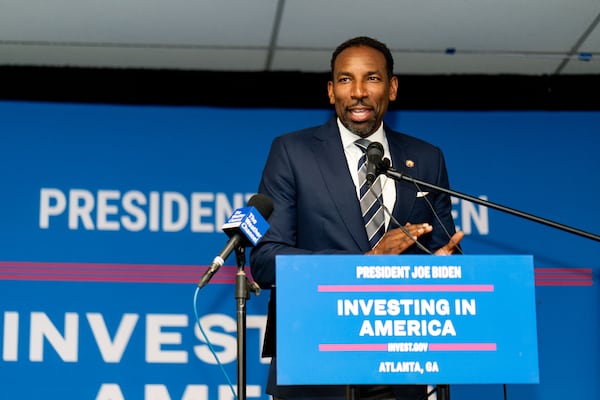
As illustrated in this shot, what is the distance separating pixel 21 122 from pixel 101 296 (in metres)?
0.87

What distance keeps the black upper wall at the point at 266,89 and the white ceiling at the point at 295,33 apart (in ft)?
0.16

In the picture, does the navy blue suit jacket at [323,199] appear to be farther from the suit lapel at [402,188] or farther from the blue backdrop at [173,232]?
the blue backdrop at [173,232]

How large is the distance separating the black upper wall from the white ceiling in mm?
48

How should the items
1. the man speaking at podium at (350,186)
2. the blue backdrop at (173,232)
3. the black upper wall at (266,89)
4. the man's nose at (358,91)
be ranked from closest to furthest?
the man speaking at podium at (350,186) < the man's nose at (358,91) < the blue backdrop at (173,232) < the black upper wall at (266,89)

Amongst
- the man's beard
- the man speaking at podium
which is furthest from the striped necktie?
the man's beard

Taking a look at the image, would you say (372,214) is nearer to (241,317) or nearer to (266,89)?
(241,317)

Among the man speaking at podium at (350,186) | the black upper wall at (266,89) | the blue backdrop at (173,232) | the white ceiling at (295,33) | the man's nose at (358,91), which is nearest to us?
the man speaking at podium at (350,186)

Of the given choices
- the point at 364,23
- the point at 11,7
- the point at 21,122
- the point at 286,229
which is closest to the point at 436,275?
the point at 286,229

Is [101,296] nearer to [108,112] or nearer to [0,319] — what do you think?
[0,319]

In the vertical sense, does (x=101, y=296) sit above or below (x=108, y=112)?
below

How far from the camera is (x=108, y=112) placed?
448cm

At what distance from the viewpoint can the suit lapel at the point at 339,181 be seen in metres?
2.73

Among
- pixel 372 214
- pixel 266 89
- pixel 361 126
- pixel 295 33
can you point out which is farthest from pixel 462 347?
pixel 266 89

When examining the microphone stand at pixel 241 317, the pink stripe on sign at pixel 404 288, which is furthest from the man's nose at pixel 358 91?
the pink stripe on sign at pixel 404 288
